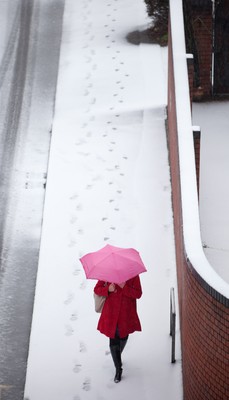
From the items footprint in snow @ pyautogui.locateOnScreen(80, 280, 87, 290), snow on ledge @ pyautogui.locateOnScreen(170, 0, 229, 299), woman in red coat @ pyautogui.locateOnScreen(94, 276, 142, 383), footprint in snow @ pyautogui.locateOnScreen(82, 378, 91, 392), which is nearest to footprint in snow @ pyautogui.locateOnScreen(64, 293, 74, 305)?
footprint in snow @ pyautogui.locateOnScreen(80, 280, 87, 290)

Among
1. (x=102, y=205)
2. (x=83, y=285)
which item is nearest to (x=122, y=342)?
(x=83, y=285)

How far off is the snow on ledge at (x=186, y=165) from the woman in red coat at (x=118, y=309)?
89 centimetres

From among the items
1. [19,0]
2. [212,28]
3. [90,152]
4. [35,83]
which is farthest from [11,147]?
[19,0]

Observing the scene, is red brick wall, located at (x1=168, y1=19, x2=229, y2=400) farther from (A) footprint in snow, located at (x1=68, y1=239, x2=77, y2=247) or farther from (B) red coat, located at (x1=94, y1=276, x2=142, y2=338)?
(A) footprint in snow, located at (x1=68, y1=239, x2=77, y2=247)

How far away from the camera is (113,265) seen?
11.4 m

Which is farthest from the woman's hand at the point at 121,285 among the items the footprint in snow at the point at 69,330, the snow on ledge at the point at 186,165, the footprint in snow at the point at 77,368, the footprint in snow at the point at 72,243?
the footprint in snow at the point at 72,243

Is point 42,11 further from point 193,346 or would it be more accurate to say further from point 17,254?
point 193,346

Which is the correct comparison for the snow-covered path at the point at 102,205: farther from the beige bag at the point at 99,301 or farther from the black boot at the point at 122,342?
the beige bag at the point at 99,301

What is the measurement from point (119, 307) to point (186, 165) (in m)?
2.01

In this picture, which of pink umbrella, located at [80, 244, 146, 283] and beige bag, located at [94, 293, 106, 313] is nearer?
pink umbrella, located at [80, 244, 146, 283]

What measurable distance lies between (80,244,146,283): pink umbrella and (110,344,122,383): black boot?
0.90 metres

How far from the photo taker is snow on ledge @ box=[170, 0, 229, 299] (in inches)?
407

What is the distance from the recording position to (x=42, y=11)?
22.8 meters

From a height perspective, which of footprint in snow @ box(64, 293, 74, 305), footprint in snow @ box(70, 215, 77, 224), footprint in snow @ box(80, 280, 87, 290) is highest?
footprint in snow @ box(70, 215, 77, 224)
